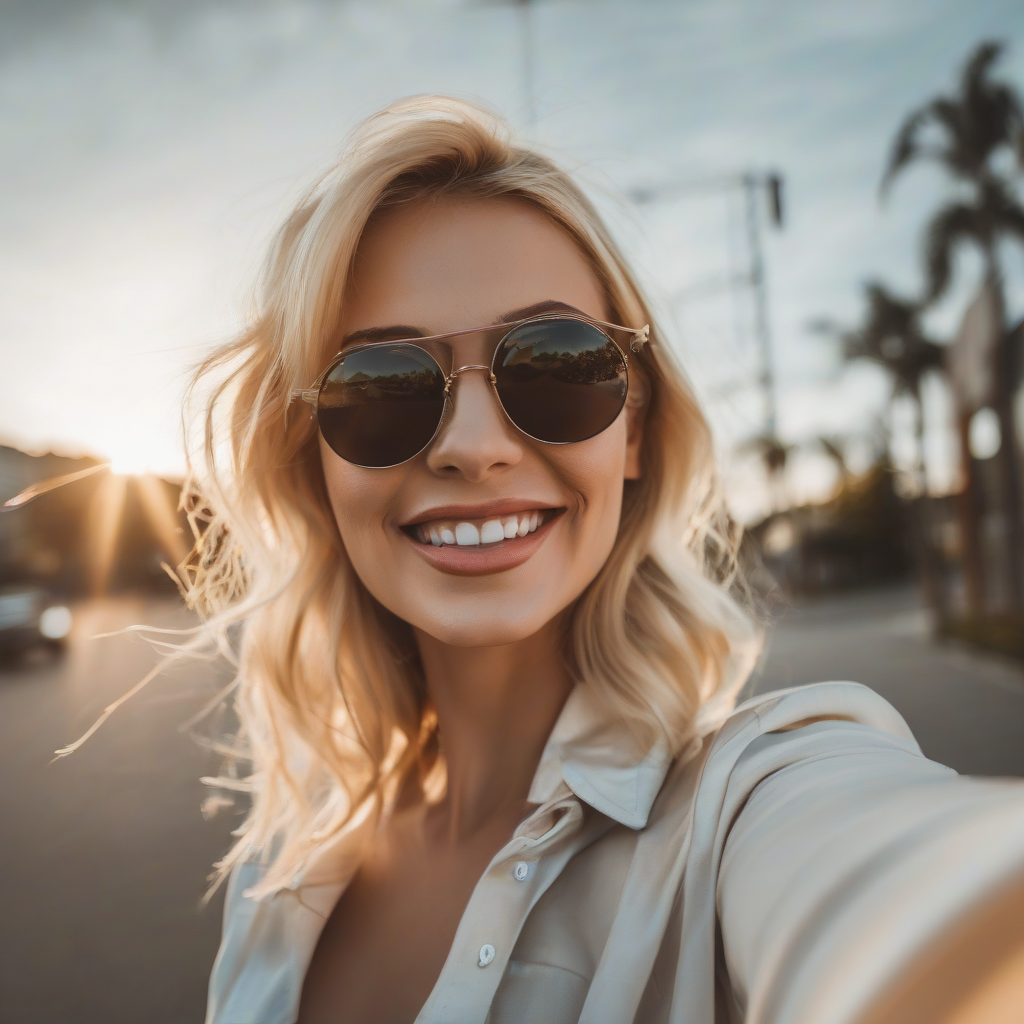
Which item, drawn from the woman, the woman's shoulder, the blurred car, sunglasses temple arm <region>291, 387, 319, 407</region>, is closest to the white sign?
the woman

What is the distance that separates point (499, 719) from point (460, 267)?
955 millimetres

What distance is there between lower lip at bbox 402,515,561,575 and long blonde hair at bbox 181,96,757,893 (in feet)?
1.09

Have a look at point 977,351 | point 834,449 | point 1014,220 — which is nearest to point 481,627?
point 977,351

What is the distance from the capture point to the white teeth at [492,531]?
1.36 m

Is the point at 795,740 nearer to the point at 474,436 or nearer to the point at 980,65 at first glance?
the point at 474,436

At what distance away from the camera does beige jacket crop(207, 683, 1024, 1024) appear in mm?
514

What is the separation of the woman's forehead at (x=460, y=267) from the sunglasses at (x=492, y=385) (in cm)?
6

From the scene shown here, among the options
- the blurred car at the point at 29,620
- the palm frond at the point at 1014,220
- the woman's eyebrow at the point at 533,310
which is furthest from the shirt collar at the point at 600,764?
the palm frond at the point at 1014,220

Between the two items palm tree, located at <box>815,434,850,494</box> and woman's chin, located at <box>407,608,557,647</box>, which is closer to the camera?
woman's chin, located at <box>407,608,557,647</box>

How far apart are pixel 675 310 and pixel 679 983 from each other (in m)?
1.33

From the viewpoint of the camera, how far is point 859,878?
0.56 meters

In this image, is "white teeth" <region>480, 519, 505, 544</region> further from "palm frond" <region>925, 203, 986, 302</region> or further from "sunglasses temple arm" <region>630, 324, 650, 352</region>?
"palm frond" <region>925, 203, 986, 302</region>

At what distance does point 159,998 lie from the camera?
394 cm

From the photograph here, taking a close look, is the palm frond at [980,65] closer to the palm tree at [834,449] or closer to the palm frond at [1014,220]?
the palm frond at [1014,220]
